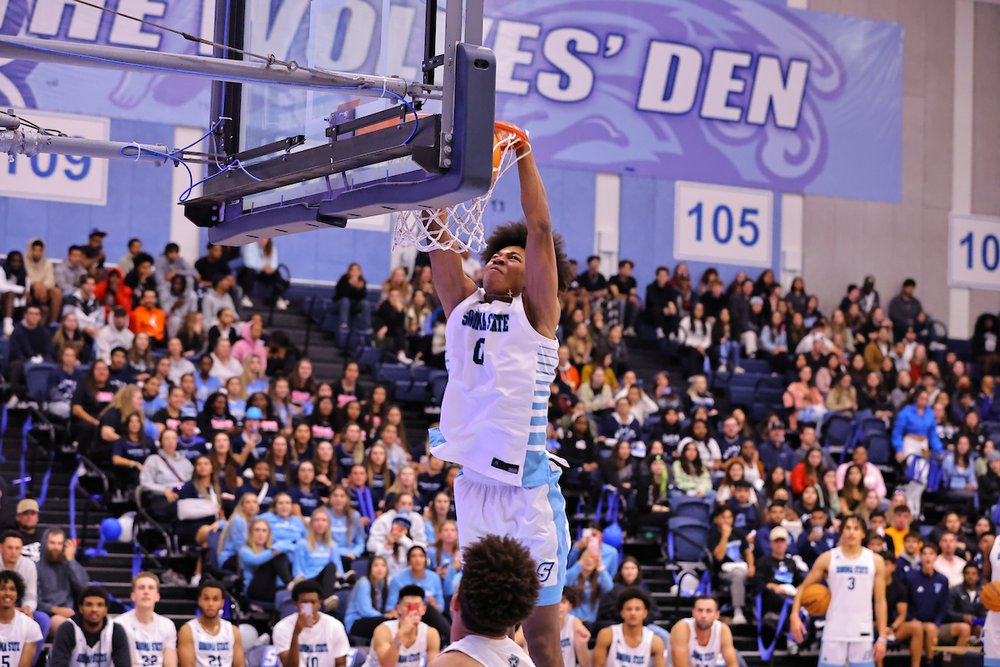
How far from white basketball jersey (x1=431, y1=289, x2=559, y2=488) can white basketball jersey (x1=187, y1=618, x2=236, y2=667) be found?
6.25m

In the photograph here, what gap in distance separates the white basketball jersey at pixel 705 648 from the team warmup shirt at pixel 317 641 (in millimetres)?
3000

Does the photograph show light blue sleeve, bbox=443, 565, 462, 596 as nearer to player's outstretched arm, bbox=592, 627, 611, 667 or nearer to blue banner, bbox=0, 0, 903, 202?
player's outstretched arm, bbox=592, 627, 611, 667

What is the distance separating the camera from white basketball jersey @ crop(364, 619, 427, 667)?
11.8m

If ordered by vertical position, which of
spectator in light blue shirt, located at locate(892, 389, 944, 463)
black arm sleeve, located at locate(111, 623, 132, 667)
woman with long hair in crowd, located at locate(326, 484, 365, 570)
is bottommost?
black arm sleeve, located at locate(111, 623, 132, 667)

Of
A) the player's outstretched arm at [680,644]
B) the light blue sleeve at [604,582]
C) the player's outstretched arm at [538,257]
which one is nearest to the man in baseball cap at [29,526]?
the light blue sleeve at [604,582]

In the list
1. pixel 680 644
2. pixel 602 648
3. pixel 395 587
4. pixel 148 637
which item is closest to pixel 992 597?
pixel 680 644

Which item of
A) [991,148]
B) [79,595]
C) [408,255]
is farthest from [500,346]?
[991,148]

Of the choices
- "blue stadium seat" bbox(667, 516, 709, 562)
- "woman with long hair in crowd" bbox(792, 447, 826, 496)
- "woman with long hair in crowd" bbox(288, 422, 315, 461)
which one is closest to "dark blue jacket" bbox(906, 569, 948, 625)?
"woman with long hair in crowd" bbox(792, 447, 826, 496)

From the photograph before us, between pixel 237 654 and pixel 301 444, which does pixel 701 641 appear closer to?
pixel 237 654

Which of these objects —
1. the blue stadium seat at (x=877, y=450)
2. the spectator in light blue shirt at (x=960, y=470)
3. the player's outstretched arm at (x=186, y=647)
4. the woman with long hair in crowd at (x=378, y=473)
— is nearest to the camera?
the player's outstretched arm at (x=186, y=647)

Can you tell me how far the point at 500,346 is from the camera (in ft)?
19.7

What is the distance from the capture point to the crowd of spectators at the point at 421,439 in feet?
44.7

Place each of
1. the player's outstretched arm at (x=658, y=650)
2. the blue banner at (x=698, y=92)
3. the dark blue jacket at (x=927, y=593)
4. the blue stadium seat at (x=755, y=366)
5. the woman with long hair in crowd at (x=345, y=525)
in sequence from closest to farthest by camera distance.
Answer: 1. the player's outstretched arm at (x=658, y=650)
2. the woman with long hair in crowd at (x=345, y=525)
3. the dark blue jacket at (x=927, y=593)
4. the blue stadium seat at (x=755, y=366)
5. the blue banner at (x=698, y=92)

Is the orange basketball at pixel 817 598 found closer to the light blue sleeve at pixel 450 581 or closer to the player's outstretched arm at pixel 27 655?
the light blue sleeve at pixel 450 581
